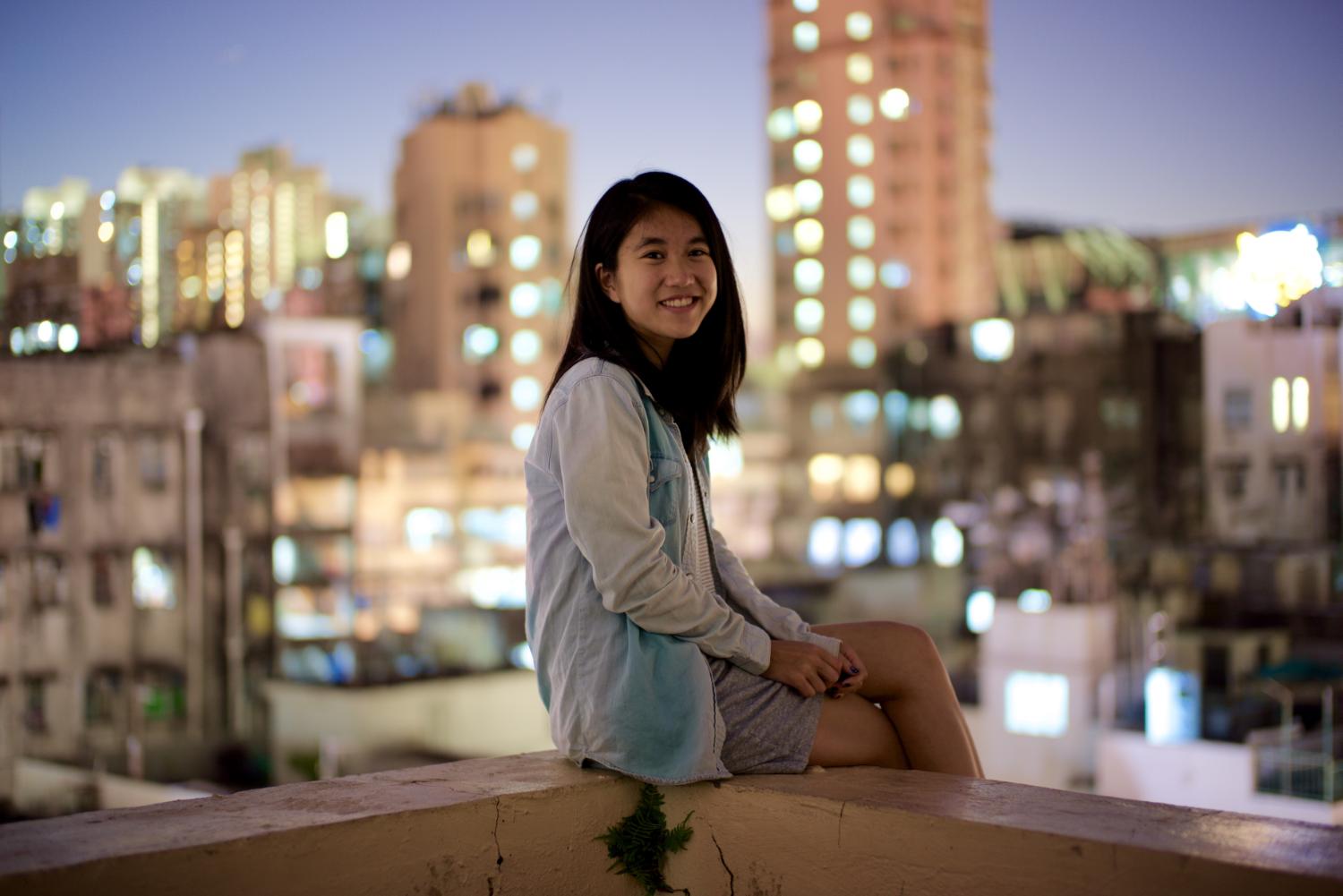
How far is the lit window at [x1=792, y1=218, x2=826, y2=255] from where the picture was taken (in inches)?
1781

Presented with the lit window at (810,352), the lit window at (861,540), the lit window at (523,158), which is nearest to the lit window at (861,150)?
the lit window at (810,352)

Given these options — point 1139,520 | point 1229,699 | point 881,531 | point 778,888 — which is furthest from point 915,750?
point 881,531

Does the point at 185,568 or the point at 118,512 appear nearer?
the point at 118,512

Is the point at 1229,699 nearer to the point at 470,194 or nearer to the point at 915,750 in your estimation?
the point at 915,750

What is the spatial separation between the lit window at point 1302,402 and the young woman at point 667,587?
20714mm

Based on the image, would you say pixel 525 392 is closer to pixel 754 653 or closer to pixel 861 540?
pixel 861 540

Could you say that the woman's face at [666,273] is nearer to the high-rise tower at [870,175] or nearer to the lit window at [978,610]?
the lit window at [978,610]

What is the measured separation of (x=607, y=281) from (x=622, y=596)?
A: 57 centimetres

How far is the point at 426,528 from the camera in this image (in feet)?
110

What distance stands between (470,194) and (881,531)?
51.4 ft

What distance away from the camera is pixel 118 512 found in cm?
2144

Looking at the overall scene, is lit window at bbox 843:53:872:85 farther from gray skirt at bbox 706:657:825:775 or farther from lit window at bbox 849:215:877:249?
gray skirt at bbox 706:657:825:775

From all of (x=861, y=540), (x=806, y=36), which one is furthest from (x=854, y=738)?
(x=806, y=36)

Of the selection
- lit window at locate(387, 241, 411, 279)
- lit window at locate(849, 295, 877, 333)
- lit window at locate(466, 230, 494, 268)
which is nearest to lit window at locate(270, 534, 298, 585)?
lit window at locate(466, 230, 494, 268)
